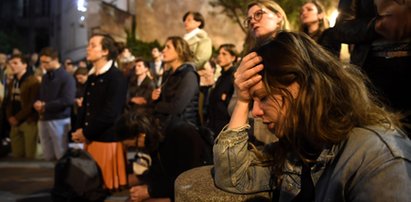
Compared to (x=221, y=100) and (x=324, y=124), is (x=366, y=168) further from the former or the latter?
(x=221, y=100)

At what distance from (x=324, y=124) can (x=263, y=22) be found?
5.19ft

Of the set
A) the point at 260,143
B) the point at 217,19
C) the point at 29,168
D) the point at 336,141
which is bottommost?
the point at 29,168

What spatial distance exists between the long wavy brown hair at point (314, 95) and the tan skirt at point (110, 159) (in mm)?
3401

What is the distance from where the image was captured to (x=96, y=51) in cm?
462

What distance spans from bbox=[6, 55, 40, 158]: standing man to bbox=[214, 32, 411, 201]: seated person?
20.5 ft

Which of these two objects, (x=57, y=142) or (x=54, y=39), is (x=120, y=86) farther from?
(x=54, y=39)

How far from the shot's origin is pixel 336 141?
126 centimetres

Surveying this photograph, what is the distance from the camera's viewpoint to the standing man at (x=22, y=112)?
7.14 m

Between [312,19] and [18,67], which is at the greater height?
[312,19]

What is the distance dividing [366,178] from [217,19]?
21.0 metres

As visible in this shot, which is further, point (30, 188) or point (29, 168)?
point (29, 168)

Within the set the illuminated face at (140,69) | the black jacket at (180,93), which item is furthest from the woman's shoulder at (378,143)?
the illuminated face at (140,69)

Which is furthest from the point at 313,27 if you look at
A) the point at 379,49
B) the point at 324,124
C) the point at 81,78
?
the point at 81,78

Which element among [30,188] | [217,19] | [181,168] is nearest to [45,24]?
[217,19]
